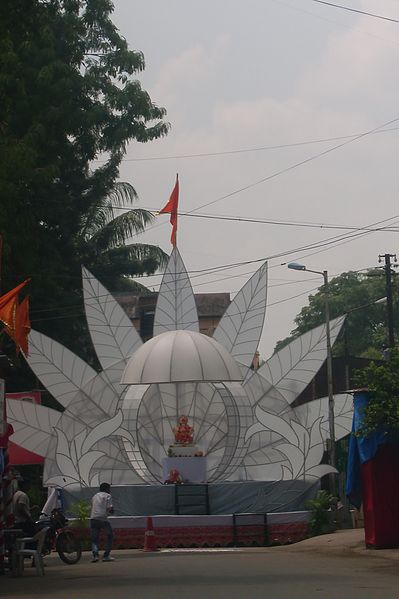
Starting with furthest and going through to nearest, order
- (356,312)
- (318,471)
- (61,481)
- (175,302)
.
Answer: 1. (356,312)
2. (175,302)
3. (318,471)
4. (61,481)

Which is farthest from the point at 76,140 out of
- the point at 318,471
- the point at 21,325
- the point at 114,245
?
the point at 21,325

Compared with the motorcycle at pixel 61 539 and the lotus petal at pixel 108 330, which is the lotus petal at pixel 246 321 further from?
the motorcycle at pixel 61 539

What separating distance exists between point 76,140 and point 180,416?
45.2ft

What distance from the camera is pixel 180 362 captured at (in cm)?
3188

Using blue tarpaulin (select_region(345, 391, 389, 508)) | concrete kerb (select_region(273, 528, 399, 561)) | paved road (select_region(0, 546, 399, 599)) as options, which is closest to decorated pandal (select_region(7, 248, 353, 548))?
concrete kerb (select_region(273, 528, 399, 561))

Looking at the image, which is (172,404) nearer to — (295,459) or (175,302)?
(175,302)

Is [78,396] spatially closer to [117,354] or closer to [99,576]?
[117,354]

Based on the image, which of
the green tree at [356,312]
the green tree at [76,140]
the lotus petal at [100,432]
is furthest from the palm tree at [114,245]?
the green tree at [356,312]

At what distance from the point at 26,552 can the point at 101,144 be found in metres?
27.2

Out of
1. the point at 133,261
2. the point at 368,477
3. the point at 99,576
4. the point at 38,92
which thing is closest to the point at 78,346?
the point at 133,261

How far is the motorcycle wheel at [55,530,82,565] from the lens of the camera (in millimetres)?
20328

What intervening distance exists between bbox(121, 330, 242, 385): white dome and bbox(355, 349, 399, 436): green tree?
38.0 ft

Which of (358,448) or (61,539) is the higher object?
(358,448)

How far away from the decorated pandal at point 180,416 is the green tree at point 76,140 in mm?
3605
